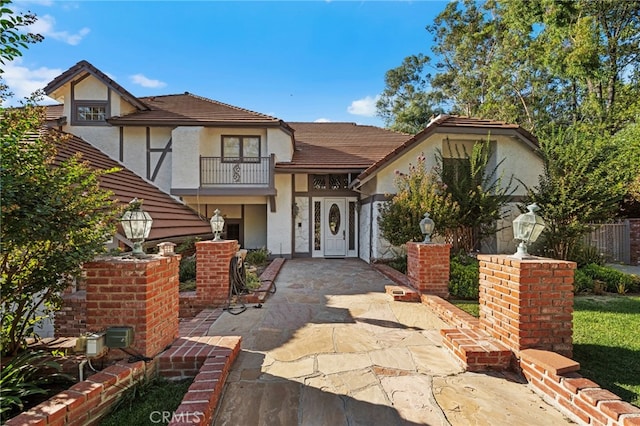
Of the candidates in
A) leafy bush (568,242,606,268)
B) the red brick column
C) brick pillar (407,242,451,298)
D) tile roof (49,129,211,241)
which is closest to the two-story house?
tile roof (49,129,211,241)

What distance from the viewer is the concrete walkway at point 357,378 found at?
236 centimetres

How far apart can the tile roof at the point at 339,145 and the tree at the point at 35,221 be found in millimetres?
8387

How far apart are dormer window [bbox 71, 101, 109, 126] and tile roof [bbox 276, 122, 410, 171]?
6823 millimetres

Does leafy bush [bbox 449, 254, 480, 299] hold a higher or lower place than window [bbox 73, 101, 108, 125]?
lower

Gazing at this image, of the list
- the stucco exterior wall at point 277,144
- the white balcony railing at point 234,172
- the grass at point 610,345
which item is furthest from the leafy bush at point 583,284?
the white balcony railing at point 234,172

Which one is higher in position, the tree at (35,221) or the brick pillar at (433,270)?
the tree at (35,221)

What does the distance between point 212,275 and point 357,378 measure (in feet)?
11.2

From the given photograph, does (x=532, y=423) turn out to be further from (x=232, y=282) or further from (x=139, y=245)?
(x=232, y=282)

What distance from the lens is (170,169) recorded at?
11.3 metres

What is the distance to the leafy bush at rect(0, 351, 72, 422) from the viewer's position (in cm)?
222

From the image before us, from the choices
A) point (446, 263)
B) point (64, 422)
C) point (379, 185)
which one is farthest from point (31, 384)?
point (379, 185)

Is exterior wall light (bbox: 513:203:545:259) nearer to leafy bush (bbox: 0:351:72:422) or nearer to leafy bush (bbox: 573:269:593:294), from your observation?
leafy bush (bbox: 0:351:72:422)

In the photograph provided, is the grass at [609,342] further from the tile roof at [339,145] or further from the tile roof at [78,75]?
the tile roof at [78,75]

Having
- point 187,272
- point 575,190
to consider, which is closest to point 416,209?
point 575,190
